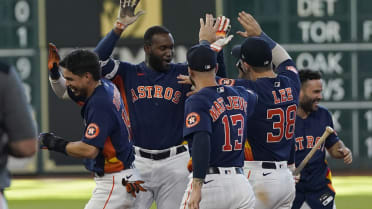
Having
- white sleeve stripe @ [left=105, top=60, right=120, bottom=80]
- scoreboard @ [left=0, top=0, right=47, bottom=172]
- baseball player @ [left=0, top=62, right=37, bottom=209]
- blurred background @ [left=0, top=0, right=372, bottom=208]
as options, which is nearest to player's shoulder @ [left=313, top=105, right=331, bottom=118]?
white sleeve stripe @ [left=105, top=60, right=120, bottom=80]

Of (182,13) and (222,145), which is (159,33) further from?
(182,13)

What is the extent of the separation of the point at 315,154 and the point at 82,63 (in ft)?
9.41

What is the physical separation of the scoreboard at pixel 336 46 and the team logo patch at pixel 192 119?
9.94m

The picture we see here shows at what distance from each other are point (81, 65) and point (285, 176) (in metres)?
1.99

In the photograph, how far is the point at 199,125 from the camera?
5656mm

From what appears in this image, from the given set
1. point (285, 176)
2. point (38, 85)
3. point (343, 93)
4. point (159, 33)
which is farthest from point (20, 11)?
point (285, 176)

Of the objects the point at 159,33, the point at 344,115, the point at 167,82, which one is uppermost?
the point at 159,33

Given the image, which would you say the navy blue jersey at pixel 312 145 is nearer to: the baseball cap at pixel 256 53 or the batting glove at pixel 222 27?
the baseball cap at pixel 256 53

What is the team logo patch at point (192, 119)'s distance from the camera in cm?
567

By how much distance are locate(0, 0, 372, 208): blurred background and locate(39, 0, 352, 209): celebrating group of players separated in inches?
288

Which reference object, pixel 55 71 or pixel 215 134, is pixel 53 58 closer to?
pixel 55 71

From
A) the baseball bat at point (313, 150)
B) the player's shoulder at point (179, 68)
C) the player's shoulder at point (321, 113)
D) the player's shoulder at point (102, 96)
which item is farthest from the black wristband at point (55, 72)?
the player's shoulder at point (321, 113)

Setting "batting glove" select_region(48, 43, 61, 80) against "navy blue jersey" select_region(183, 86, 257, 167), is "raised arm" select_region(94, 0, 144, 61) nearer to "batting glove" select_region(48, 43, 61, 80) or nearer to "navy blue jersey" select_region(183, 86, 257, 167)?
"batting glove" select_region(48, 43, 61, 80)

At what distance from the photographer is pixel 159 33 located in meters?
7.34
